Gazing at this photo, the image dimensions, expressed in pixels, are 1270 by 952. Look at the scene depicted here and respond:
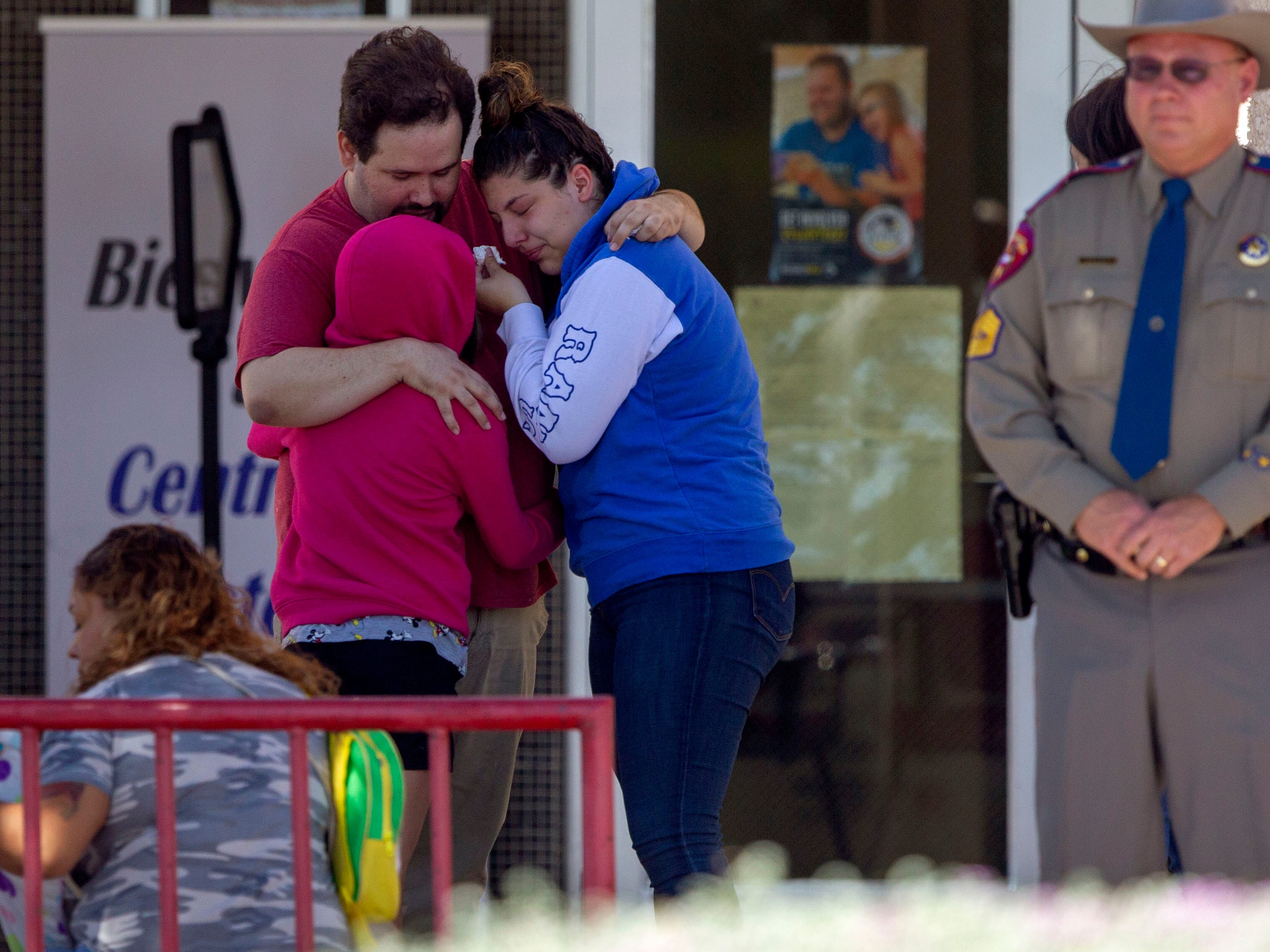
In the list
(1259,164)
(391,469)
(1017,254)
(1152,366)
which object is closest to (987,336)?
(1017,254)

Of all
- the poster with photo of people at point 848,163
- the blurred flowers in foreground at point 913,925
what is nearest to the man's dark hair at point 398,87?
the blurred flowers in foreground at point 913,925

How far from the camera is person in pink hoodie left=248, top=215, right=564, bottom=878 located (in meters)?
2.79

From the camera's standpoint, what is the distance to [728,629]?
9.21ft

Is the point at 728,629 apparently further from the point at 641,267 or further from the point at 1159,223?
the point at 1159,223

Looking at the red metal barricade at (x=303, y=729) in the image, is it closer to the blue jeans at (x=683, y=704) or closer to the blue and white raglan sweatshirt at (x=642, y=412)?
the blue jeans at (x=683, y=704)

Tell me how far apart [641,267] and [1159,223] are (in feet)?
2.94

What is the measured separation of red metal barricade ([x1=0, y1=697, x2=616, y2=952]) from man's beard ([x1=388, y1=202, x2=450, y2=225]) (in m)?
1.13

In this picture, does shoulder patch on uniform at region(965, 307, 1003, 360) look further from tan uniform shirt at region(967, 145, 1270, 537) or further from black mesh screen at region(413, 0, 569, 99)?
black mesh screen at region(413, 0, 569, 99)

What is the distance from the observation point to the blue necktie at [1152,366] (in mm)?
2508

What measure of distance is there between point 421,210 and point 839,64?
271cm

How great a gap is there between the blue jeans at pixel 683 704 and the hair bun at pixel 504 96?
37.1 inches

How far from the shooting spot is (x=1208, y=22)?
246 centimetres

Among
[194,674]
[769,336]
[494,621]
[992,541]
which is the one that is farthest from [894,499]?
[194,674]

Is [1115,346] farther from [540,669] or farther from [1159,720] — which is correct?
[540,669]
